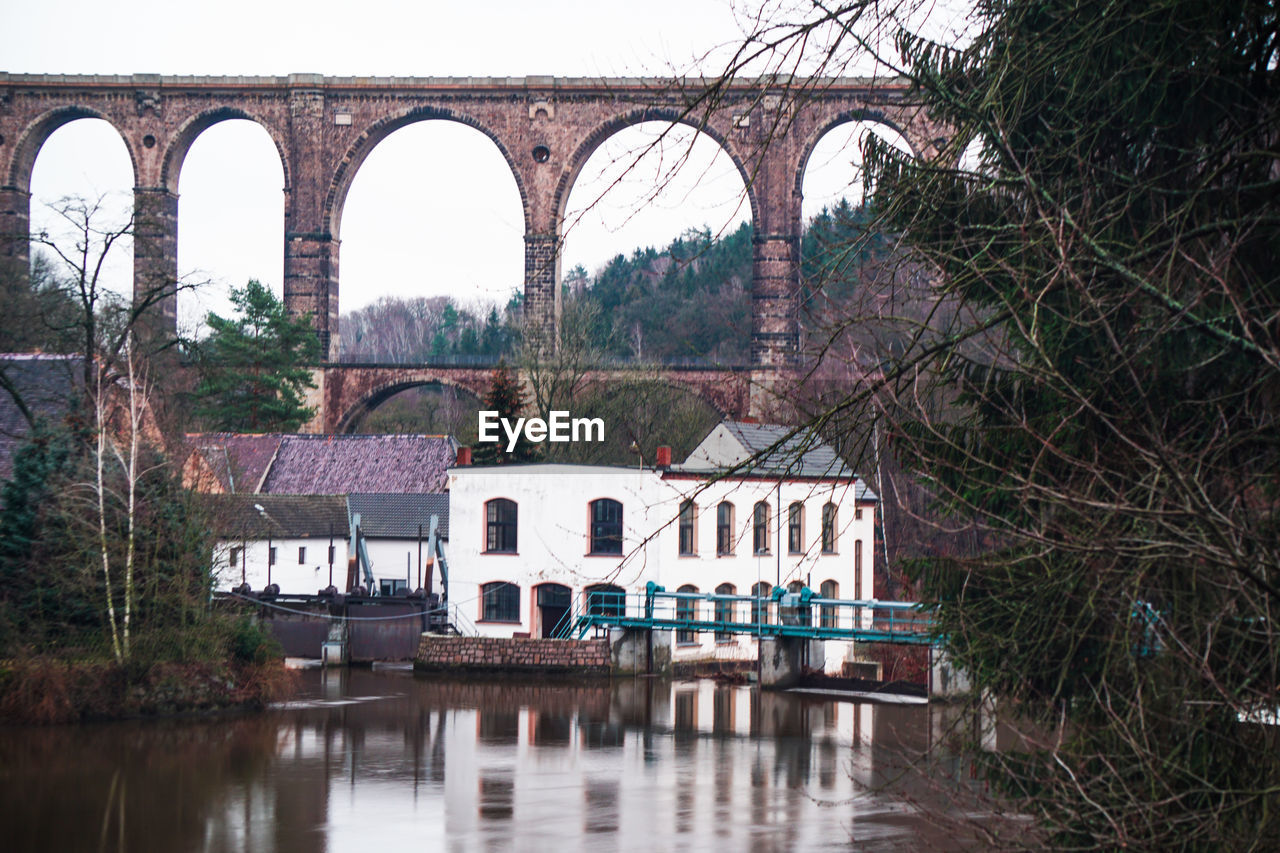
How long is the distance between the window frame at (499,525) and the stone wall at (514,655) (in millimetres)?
2288

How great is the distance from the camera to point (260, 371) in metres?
47.3

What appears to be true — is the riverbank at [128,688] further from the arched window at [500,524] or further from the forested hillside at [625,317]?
the forested hillside at [625,317]

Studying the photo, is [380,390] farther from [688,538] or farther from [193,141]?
[688,538]

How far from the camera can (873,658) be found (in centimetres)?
3178

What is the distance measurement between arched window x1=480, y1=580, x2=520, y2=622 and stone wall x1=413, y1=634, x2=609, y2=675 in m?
1.37

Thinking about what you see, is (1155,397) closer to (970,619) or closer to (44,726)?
(970,619)

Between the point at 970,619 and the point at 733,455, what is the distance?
22860mm

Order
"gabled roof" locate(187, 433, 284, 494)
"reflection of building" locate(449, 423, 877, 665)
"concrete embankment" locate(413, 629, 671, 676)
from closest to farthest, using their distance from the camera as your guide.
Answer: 1. "concrete embankment" locate(413, 629, 671, 676)
2. "reflection of building" locate(449, 423, 877, 665)
3. "gabled roof" locate(187, 433, 284, 494)

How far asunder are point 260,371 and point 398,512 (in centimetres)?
1338

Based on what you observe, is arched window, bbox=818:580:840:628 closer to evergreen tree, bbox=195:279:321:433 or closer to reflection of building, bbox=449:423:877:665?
reflection of building, bbox=449:423:877:665

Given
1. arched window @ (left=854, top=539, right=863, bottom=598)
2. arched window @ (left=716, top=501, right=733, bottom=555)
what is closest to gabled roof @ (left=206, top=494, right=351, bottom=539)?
arched window @ (left=716, top=501, right=733, bottom=555)

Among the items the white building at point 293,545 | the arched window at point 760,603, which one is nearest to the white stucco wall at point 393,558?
the white building at point 293,545

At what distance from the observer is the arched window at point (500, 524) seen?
2959 cm

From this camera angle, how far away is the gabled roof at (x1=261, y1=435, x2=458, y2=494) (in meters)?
39.2
